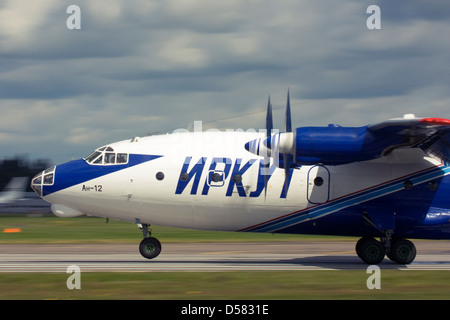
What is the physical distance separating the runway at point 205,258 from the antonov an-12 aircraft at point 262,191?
139 cm

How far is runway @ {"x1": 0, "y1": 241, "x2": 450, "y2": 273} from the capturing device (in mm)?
22109

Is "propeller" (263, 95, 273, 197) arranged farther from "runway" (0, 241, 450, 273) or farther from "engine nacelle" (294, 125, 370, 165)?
"runway" (0, 241, 450, 273)

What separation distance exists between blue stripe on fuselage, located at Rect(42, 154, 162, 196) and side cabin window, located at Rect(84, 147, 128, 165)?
0.14 m

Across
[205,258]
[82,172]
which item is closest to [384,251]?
[205,258]

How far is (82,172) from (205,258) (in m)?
6.15

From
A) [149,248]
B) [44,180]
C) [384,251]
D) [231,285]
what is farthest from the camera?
[149,248]

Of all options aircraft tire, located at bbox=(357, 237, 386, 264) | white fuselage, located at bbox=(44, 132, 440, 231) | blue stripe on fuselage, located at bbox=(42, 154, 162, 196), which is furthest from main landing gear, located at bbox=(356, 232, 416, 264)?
blue stripe on fuselage, located at bbox=(42, 154, 162, 196)

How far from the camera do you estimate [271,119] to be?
72.5ft

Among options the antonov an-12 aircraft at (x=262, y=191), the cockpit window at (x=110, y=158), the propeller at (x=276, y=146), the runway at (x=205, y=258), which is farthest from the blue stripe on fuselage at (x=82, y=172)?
the propeller at (x=276, y=146)

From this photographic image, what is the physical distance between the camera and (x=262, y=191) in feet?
74.0

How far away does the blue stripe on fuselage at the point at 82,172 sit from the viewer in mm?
22922

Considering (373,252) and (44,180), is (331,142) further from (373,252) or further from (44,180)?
(44,180)

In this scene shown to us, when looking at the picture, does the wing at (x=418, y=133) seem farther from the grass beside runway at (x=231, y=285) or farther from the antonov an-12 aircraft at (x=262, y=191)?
the grass beside runway at (x=231, y=285)
